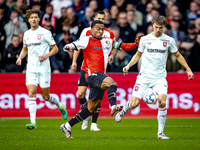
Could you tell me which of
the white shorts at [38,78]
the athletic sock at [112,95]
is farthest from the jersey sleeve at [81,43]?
the white shorts at [38,78]

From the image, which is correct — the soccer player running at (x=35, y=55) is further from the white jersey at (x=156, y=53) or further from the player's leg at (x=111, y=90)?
the white jersey at (x=156, y=53)

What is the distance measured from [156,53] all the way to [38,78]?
10.2ft

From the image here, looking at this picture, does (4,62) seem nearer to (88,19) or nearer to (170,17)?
(88,19)

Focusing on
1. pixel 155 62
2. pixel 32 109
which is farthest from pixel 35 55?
pixel 155 62

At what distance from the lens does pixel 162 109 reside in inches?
282

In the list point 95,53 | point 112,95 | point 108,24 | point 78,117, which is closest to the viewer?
point 112,95

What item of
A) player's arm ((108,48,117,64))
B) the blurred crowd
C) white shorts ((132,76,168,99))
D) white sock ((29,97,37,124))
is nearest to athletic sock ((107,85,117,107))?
white shorts ((132,76,168,99))

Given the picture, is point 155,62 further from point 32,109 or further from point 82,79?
point 32,109

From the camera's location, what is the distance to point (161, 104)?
7.07 metres

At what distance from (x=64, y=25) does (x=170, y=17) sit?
3.72 meters

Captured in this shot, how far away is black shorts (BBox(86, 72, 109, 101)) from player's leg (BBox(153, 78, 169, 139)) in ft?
3.35

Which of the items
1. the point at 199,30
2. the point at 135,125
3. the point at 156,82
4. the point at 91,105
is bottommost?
the point at 135,125

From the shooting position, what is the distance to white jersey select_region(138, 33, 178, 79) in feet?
24.1

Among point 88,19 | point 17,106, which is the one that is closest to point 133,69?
point 88,19
